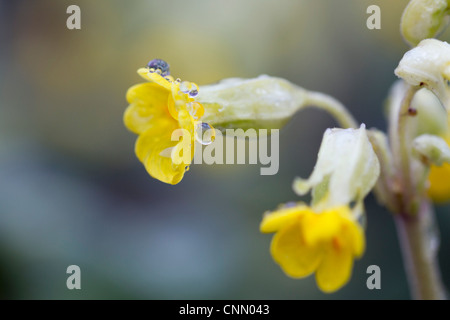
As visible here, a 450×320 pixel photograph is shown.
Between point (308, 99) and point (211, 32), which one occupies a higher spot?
point (211, 32)

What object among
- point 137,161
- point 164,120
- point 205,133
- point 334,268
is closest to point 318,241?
point 334,268

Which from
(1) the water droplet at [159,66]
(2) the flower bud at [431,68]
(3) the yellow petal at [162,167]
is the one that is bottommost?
(3) the yellow petal at [162,167]

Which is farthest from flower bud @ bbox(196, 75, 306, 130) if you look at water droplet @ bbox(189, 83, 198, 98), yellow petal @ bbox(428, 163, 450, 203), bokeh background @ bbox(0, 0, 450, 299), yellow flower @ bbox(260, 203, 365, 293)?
bokeh background @ bbox(0, 0, 450, 299)

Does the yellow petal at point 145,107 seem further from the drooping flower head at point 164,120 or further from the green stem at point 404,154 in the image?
the green stem at point 404,154

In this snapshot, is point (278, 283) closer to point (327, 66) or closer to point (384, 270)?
point (384, 270)

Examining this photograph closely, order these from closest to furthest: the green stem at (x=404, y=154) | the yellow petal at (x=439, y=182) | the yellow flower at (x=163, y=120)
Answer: the yellow flower at (x=163, y=120), the green stem at (x=404, y=154), the yellow petal at (x=439, y=182)

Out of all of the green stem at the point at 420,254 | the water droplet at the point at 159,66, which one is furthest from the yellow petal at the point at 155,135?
the green stem at the point at 420,254

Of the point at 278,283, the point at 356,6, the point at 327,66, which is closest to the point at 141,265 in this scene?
the point at 278,283
